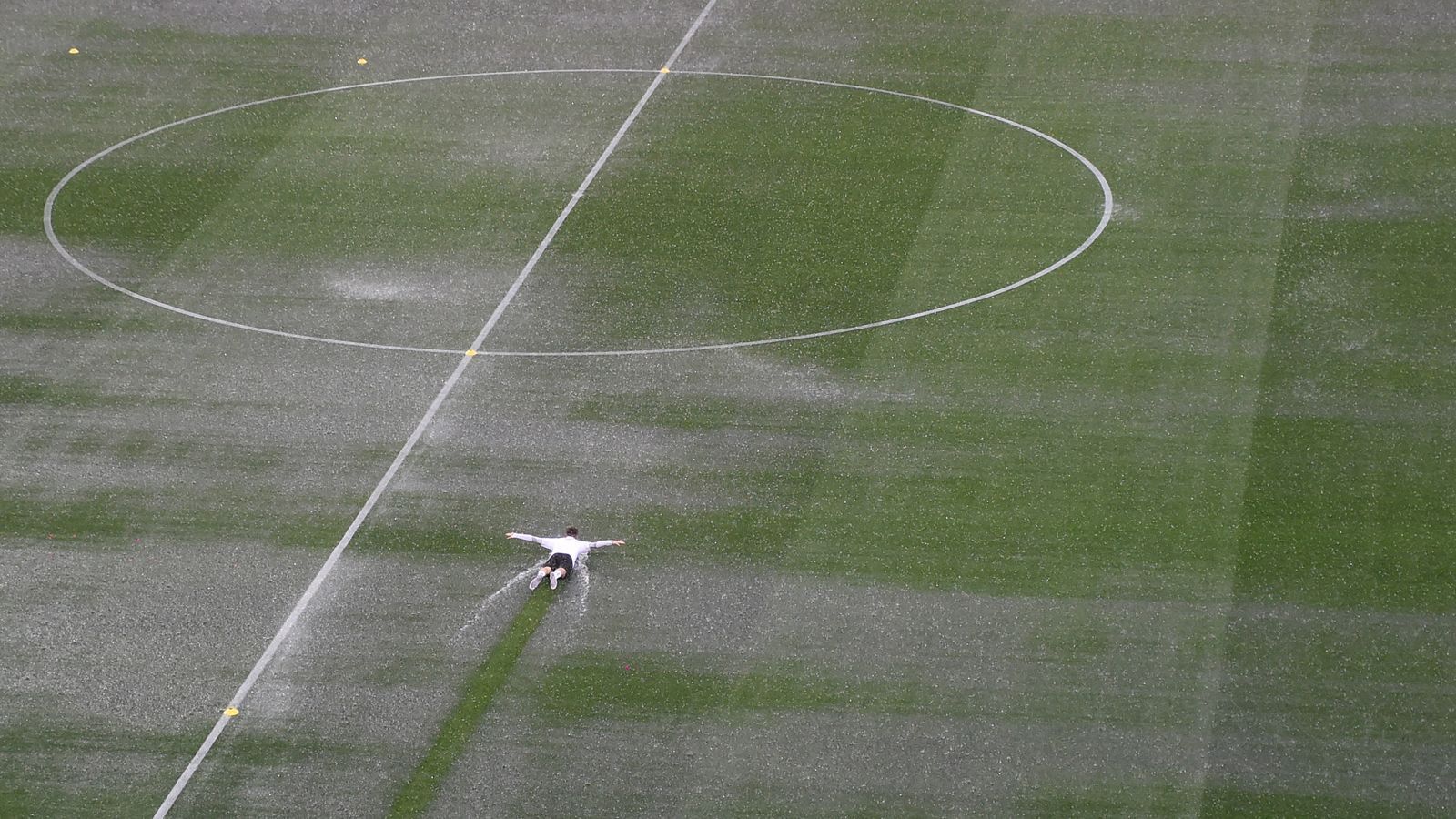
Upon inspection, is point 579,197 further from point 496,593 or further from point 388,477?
point 496,593

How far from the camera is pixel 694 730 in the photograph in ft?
52.5

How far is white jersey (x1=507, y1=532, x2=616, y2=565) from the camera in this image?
698 inches

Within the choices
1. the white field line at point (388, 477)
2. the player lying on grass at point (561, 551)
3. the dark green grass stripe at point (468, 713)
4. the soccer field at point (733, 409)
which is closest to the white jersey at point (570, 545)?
the player lying on grass at point (561, 551)

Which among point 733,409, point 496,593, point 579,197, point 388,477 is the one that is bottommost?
point 496,593

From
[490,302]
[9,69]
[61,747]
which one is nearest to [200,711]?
[61,747]

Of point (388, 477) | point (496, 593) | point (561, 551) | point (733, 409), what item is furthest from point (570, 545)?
point (733, 409)

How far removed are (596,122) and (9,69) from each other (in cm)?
949

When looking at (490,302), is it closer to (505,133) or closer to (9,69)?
(505,133)

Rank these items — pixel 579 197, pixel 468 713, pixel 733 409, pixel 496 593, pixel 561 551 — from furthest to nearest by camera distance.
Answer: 1. pixel 579 197
2. pixel 733 409
3. pixel 561 551
4. pixel 496 593
5. pixel 468 713

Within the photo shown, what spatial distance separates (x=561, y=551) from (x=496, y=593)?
782mm

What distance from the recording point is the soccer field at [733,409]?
15.9 meters

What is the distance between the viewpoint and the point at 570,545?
58.3 ft

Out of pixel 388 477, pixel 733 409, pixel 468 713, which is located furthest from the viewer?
pixel 733 409

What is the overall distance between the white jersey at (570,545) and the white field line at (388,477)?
1838 mm
